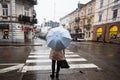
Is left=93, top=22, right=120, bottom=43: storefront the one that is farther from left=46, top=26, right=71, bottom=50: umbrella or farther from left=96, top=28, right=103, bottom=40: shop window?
left=46, top=26, right=71, bottom=50: umbrella

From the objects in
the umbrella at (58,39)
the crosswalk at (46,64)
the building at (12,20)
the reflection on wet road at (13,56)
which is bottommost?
the crosswalk at (46,64)

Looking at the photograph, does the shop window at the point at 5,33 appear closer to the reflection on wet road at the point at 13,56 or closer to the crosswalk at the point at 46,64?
the reflection on wet road at the point at 13,56

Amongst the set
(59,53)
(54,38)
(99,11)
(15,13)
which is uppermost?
(99,11)

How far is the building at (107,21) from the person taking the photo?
2404 centimetres

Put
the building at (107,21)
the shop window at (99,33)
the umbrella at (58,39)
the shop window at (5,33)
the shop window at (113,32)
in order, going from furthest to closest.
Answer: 1. the shop window at (99,33)
2. the shop window at (113,32)
3. the building at (107,21)
4. the shop window at (5,33)
5. the umbrella at (58,39)

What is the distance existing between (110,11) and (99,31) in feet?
19.0

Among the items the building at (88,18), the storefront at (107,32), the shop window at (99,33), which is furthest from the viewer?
the building at (88,18)

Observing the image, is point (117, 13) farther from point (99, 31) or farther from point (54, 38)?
point (54, 38)

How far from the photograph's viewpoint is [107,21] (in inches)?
1059

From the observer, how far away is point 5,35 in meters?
20.7

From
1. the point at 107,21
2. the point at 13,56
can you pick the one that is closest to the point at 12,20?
the point at 13,56

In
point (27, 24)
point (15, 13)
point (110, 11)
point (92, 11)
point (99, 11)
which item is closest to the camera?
point (15, 13)

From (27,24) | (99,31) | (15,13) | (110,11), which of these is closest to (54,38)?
(15,13)

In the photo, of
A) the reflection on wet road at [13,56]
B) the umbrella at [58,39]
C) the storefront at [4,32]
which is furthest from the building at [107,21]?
the umbrella at [58,39]
